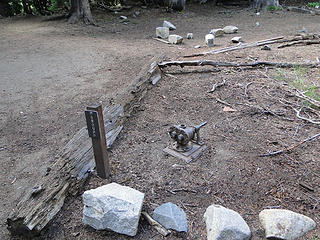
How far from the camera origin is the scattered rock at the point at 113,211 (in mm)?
1994

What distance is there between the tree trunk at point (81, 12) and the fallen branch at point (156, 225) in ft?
32.3

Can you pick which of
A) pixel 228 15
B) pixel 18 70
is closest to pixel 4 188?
pixel 18 70

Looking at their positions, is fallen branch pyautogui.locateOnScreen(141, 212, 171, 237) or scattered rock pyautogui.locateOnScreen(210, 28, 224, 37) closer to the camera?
fallen branch pyautogui.locateOnScreen(141, 212, 171, 237)

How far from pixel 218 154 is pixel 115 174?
1039 mm

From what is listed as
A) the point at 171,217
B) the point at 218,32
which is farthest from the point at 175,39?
the point at 171,217

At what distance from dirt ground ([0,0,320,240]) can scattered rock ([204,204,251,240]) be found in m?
0.10

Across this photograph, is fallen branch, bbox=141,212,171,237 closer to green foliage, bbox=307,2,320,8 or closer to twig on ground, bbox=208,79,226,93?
twig on ground, bbox=208,79,226,93

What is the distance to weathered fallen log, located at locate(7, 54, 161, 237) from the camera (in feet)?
6.42

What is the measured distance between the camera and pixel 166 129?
3.43 m

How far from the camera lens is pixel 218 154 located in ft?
9.43

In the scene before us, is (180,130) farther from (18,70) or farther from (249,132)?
(18,70)

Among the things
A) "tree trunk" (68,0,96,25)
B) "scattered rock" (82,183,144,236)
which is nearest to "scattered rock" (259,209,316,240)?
"scattered rock" (82,183,144,236)

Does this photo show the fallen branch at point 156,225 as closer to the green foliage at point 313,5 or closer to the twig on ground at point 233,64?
the twig on ground at point 233,64

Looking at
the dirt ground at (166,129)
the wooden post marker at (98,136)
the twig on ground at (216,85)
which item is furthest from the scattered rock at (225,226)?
the twig on ground at (216,85)
